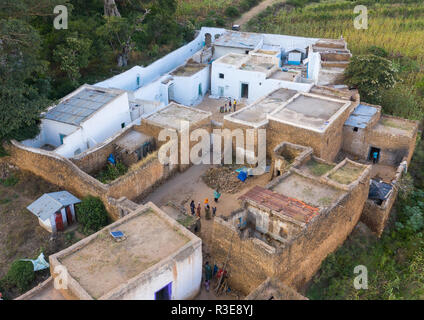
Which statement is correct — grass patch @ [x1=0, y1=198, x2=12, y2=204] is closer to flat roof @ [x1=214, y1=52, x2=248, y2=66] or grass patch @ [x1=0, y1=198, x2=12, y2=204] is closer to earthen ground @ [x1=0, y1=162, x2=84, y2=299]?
earthen ground @ [x1=0, y1=162, x2=84, y2=299]

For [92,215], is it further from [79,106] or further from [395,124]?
[395,124]

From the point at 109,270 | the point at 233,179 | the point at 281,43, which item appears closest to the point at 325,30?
the point at 281,43

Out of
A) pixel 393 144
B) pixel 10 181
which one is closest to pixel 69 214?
pixel 10 181

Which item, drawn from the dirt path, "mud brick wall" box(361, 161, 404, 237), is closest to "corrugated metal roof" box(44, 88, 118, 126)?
"mud brick wall" box(361, 161, 404, 237)

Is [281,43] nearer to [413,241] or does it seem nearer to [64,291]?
[413,241]
